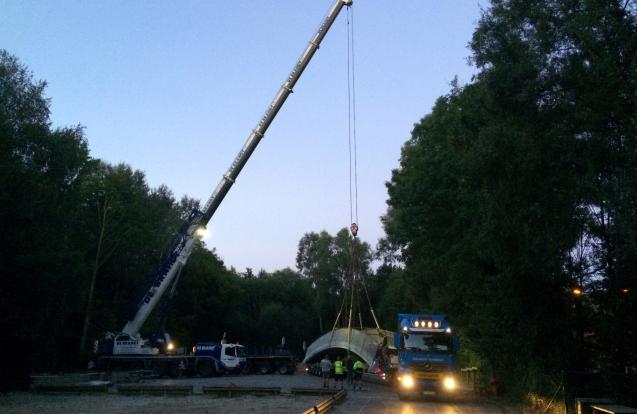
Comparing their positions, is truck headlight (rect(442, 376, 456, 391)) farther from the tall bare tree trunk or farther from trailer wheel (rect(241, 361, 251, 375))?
the tall bare tree trunk

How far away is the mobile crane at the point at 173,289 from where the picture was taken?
33.6 m

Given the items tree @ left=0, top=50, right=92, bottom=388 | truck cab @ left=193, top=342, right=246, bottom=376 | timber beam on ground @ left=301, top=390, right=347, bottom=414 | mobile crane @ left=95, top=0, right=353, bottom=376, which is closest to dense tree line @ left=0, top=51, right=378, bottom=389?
tree @ left=0, top=50, right=92, bottom=388

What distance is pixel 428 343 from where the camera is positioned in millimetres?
24359

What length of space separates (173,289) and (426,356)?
58.5 feet

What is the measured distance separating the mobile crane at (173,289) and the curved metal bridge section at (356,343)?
1000 centimetres

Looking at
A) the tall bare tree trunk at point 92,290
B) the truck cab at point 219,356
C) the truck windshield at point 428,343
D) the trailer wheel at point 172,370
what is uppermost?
the tall bare tree trunk at point 92,290

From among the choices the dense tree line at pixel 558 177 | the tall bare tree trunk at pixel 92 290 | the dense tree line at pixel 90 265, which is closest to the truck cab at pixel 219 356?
the dense tree line at pixel 90 265

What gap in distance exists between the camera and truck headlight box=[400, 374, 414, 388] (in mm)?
23719

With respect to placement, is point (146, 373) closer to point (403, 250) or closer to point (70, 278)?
point (70, 278)

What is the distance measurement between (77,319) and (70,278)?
55.6 ft

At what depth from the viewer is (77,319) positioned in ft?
167

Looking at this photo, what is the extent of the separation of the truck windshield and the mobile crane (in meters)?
14.9

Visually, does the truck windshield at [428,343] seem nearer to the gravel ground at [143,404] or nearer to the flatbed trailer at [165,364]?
the gravel ground at [143,404]

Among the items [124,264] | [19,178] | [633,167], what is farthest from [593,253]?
[124,264]
